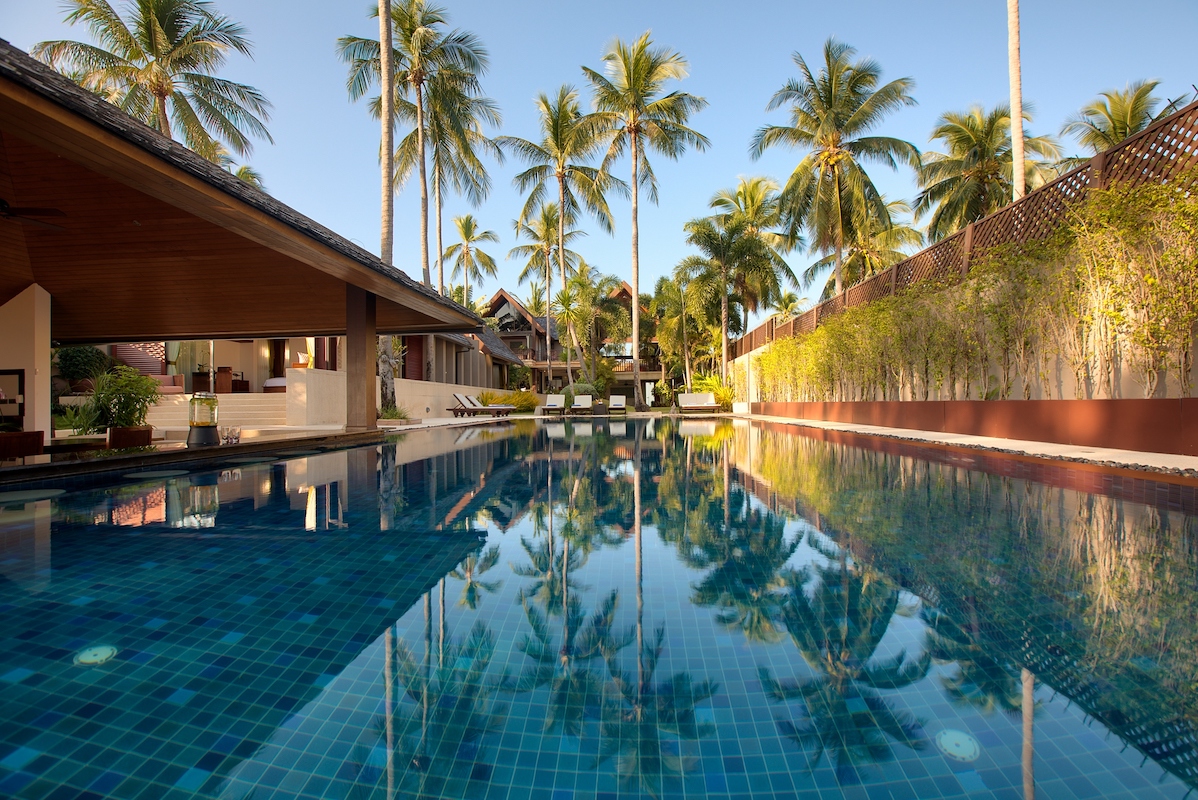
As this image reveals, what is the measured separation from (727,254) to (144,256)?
19.1 metres

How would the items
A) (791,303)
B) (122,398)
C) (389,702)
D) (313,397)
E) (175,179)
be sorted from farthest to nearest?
(791,303)
(313,397)
(122,398)
(175,179)
(389,702)

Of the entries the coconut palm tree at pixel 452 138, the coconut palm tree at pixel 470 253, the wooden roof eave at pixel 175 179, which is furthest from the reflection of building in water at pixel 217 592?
the coconut palm tree at pixel 470 253

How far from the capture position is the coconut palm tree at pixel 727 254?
74.1 ft

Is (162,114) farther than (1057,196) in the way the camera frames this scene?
Yes

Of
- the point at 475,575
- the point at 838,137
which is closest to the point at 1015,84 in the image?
the point at 838,137

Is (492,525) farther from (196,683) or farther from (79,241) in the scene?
(79,241)

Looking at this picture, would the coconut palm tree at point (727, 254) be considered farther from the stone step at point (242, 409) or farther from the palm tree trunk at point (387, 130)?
the stone step at point (242, 409)

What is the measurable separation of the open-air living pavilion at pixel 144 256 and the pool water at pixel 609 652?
287 centimetres

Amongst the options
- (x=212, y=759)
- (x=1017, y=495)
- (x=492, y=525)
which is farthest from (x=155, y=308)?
(x=1017, y=495)

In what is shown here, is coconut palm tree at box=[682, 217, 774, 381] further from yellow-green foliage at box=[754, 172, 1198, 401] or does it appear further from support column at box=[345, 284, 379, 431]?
support column at box=[345, 284, 379, 431]

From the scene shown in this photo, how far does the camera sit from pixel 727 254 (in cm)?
2289

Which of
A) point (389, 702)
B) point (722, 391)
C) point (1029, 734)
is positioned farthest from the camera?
point (722, 391)

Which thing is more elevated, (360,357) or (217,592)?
(360,357)

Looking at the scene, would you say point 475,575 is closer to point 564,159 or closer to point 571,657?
point 571,657
